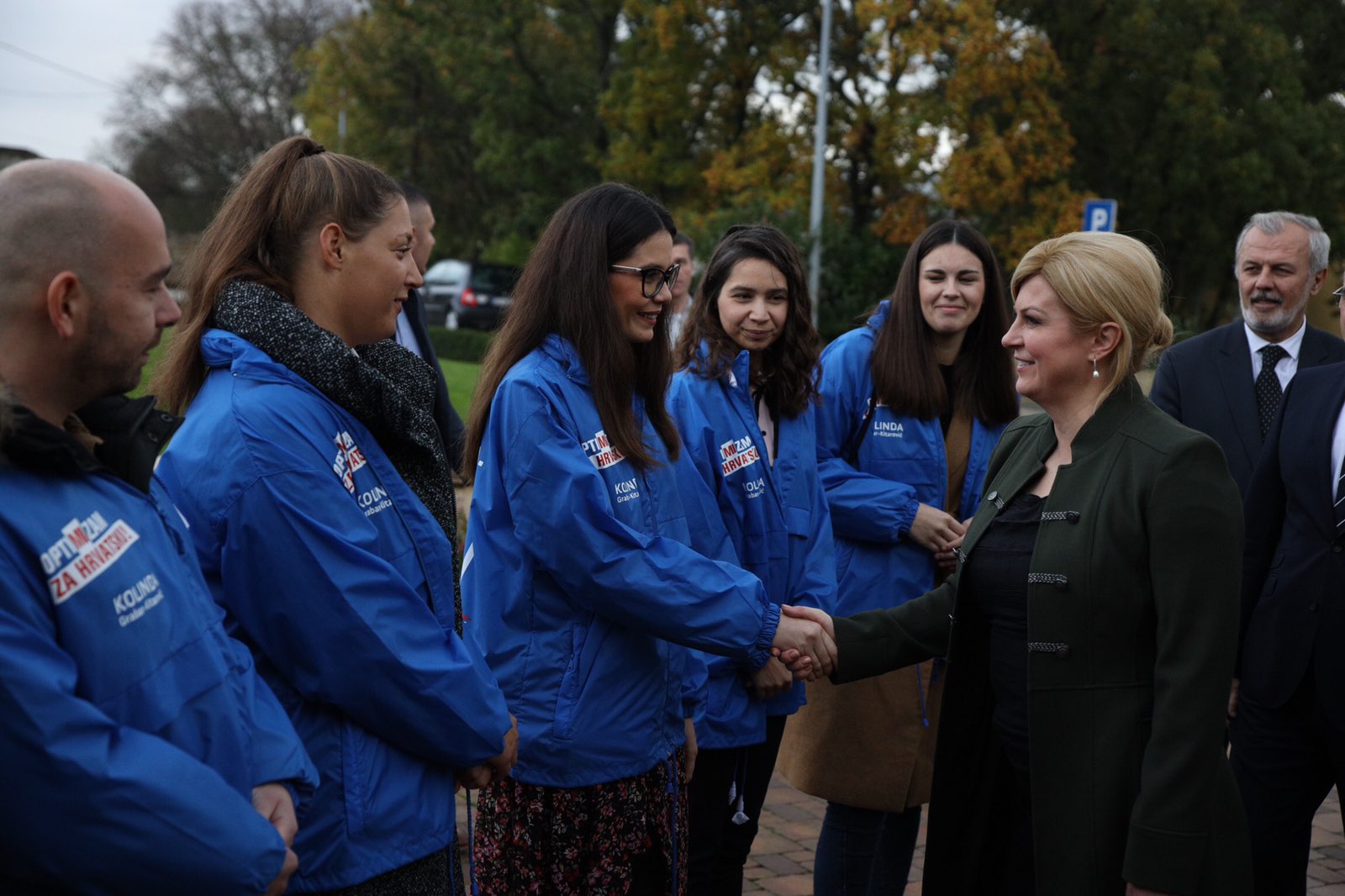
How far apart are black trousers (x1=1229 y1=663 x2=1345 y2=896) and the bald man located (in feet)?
10.9

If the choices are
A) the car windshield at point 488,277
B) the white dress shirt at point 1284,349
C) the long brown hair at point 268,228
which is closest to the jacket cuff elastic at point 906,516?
the white dress shirt at point 1284,349

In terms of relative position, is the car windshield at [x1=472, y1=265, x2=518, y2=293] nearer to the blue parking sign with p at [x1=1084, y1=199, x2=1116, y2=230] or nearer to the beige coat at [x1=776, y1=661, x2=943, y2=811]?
the blue parking sign with p at [x1=1084, y1=199, x2=1116, y2=230]

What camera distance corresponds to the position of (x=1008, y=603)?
122 inches

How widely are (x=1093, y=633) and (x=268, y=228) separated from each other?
1953 millimetres

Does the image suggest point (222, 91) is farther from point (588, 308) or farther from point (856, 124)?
point (588, 308)

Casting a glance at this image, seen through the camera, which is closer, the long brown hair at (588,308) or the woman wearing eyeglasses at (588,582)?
the woman wearing eyeglasses at (588,582)

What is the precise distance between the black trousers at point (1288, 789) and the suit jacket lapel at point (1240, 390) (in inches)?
45.7

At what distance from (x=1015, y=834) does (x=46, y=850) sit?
7.49ft

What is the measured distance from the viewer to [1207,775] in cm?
272

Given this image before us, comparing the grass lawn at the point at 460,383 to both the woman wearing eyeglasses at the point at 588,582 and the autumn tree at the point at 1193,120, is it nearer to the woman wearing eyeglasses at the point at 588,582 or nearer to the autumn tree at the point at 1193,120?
the woman wearing eyeglasses at the point at 588,582

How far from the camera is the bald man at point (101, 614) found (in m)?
1.63

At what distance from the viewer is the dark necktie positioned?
504cm

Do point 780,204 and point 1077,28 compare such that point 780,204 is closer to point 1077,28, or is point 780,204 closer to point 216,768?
point 1077,28

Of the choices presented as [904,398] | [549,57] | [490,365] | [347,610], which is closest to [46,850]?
[347,610]
